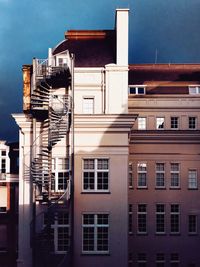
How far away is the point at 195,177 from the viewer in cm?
3478

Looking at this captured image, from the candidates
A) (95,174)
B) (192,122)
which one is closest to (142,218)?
(95,174)

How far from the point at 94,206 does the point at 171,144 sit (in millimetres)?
8505

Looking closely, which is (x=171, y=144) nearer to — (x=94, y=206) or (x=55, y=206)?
(x=94, y=206)

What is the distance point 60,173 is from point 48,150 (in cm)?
174

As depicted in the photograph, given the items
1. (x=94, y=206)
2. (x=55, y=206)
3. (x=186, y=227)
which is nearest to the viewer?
(x=55, y=206)

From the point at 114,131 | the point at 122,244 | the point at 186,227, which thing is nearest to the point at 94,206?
the point at 122,244

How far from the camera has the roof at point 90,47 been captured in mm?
30312

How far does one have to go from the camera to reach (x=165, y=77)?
121 feet

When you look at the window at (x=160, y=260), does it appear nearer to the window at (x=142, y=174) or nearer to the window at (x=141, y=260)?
the window at (x=141, y=260)

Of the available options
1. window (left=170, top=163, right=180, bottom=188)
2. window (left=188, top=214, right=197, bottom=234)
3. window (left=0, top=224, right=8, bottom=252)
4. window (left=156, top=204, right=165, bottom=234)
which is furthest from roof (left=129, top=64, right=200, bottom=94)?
window (left=0, top=224, right=8, bottom=252)

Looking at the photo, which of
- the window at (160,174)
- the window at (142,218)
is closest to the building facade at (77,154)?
the window at (142,218)

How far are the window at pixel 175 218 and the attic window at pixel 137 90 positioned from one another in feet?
26.6

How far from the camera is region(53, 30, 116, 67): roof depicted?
1193 inches

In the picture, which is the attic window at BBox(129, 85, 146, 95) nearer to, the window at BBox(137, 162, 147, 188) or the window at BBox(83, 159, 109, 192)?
the window at BBox(137, 162, 147, 188)
